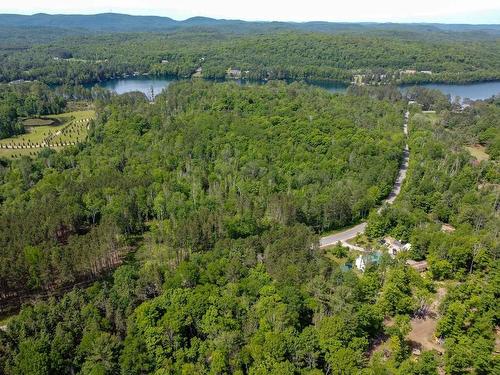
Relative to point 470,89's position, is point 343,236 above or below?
below

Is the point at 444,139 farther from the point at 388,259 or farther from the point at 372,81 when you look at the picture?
the point at 372,81

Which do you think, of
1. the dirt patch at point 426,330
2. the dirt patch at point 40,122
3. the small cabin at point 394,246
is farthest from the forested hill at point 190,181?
the dirt patch at point 40,122

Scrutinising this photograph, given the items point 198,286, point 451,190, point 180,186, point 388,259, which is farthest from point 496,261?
point 180,186

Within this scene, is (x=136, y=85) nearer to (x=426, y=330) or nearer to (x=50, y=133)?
(x=50, y=133)

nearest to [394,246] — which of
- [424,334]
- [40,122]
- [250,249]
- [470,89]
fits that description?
[424,334]

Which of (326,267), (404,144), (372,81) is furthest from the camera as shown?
(372,81)

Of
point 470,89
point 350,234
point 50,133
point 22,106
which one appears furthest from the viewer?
point 470,89

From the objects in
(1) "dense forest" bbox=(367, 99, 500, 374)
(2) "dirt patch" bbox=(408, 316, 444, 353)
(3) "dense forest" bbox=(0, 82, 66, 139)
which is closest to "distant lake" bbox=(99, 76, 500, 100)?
(3) "dense forest" bbox=(0, 82, 66, 139)
